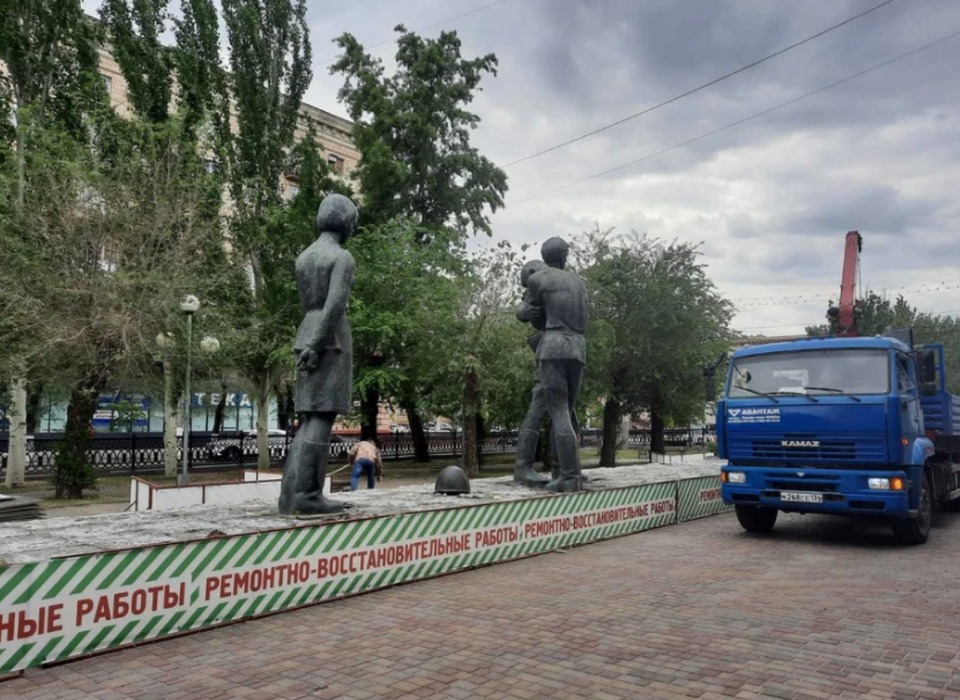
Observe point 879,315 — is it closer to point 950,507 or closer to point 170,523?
point 950,507

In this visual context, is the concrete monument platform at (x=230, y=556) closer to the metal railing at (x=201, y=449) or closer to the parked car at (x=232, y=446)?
the metal railing at (x=201, y=449)

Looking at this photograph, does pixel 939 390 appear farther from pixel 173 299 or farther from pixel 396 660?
pixel 173 299

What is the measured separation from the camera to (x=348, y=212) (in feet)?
28.1

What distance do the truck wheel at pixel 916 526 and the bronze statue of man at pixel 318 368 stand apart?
7.57 metres

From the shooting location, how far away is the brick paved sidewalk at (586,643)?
4.71m

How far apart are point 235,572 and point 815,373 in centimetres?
772

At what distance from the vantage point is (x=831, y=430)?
379 inches

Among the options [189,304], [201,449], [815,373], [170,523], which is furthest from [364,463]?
[201,449]

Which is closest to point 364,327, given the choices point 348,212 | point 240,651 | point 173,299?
point 173,299

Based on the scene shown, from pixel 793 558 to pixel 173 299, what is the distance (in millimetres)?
14428

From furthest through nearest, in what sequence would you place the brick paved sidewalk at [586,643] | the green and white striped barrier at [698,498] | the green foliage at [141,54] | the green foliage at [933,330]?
the green foliage at [933,330] < the green foliage at [141,54] < the green and white striped barrier at [698,498] < the brick paved sidewalk at [586,643]

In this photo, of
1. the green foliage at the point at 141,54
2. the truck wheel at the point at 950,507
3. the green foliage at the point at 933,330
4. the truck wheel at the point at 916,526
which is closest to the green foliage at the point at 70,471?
the green foliage at the point at 141,54

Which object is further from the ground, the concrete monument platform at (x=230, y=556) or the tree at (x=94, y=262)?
the tree at (x=94, y=262)

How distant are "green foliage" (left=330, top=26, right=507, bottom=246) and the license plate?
66.7ft
